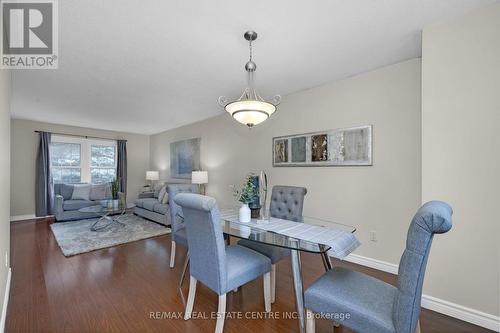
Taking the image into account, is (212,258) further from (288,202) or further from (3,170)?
(3,170)

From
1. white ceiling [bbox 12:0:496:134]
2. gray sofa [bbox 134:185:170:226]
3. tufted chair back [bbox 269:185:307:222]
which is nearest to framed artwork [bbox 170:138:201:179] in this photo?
gray sofa [bbox 134:185:170:226]

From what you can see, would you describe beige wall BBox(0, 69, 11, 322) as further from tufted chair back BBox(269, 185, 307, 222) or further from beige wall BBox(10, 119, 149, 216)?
beige wall BBox(10, 119, 149, 216)

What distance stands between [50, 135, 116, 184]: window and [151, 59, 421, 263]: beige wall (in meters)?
5.15

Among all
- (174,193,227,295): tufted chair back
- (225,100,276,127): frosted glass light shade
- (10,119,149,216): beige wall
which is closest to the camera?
(174,193,227,295): tufted chair back

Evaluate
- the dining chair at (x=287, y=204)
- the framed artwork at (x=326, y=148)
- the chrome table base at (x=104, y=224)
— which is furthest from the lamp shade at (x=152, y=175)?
the dining chair at (x=287, y=204)

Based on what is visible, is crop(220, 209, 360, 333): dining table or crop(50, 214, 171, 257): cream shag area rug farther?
crop(50, 214, 171, 257): cream shag area rug

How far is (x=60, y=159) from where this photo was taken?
18.6ft

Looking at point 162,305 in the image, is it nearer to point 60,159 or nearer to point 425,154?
point 425,154

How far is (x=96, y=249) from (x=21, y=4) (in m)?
2.96

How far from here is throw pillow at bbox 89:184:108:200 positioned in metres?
5.46

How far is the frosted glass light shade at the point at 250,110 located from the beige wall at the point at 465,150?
142cm

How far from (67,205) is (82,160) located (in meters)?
1.55

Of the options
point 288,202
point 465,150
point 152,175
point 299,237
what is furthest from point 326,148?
point 152,175

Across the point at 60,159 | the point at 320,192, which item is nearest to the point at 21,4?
the point at 320,192
